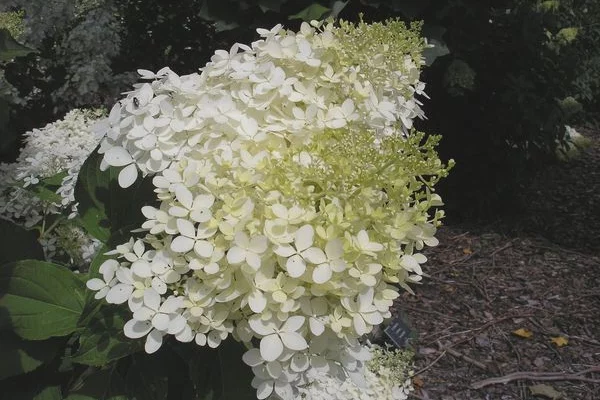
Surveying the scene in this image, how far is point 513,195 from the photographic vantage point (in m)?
3.63

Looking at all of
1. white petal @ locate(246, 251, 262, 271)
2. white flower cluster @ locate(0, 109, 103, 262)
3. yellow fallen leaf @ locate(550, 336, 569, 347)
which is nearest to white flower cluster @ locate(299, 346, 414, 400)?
white flower cluster @ locate(0, 109, 103, 262)

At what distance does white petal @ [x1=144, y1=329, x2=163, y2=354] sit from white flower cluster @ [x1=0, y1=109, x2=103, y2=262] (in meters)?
0.41

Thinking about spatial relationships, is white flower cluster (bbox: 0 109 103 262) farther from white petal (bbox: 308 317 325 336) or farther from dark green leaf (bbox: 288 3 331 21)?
dark green leaf (bbox: 288 3 331 21)

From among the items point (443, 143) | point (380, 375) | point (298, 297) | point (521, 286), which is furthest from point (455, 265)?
point (298, 297)

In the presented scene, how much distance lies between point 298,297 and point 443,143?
113 inches

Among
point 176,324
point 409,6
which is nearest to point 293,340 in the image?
point 176,324

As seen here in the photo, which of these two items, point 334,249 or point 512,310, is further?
point 512,310

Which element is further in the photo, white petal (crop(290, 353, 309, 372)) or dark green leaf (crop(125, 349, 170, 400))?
dark green leaf (crop(125, 349, 170, 400))

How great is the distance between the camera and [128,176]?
803mm

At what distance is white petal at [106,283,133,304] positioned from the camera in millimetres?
705

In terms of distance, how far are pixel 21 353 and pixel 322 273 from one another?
441 mm

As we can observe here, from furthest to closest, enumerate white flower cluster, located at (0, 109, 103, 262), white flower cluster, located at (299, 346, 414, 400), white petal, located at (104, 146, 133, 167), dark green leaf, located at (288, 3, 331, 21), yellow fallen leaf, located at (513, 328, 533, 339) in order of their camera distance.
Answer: yellow fallen leaf, located at (513, 328, 533, 339)
dark green leaf, located at (288, 3, 331, 21)
white flower cluster, located at (299, 346, 414, 400)
white flower cluster, located at (0, 109, 103, 262)
white petal, located at (104, 146, 133, 167)

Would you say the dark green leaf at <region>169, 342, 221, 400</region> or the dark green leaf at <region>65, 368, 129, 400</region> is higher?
the dark green leaf at <region>169, 342, 221, 400</region>

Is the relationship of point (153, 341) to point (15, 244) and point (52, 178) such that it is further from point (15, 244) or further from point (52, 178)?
point (52, 178)
